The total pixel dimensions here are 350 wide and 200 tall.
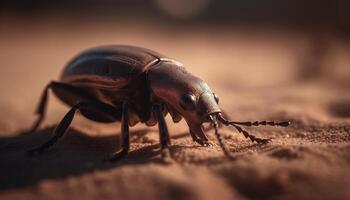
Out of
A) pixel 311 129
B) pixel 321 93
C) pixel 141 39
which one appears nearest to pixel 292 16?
pixel 141 39

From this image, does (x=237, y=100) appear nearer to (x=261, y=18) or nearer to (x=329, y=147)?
(x=329, y=147)

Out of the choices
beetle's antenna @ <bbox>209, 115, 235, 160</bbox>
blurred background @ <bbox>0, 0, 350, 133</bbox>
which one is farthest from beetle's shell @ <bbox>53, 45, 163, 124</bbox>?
blurred background @ <bbox>0, 0, 350, 133</bbox>

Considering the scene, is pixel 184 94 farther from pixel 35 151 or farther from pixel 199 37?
pixel 199 37

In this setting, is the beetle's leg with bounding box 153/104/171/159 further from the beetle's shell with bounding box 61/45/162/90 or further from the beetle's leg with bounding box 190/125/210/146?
the beetle's shell with bounding box 61/45/162/90

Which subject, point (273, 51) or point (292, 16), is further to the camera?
point (292, 16)

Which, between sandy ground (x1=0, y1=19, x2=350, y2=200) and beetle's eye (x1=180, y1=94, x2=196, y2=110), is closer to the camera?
sandy ground (x1=0, y1=19, x2=350, y2=200)
